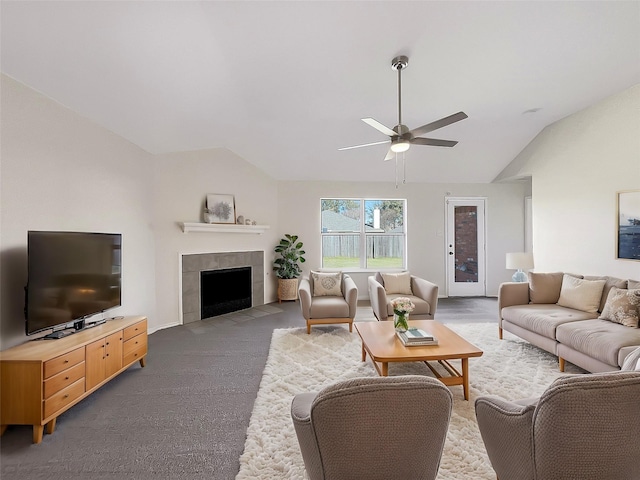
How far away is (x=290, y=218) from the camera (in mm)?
6578

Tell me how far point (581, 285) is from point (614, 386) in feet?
10.4

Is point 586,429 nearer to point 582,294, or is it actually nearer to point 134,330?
point 582,294

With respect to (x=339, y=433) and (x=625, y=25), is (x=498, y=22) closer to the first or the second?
(x=625, y=25)

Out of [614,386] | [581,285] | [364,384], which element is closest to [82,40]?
[364,384]

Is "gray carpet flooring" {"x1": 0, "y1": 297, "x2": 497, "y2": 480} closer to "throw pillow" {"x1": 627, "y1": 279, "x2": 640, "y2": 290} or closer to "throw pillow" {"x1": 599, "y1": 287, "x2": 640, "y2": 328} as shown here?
"throw pillow" {"x1": 599, "y1": 287, "x2": 640, "y2": 328}

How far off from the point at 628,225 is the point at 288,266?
16.7ft

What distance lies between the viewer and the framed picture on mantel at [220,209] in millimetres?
5230

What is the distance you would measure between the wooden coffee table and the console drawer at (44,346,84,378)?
2309 millimetres

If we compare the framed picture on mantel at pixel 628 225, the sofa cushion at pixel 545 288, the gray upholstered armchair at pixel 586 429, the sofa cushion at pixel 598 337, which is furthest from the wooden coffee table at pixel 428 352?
the framed picture on mantel at pixel 628 225

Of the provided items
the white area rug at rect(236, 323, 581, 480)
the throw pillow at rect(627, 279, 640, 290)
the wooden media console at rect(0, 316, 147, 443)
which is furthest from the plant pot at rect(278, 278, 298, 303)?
the throw pillow at rect(627, 279, 640, 290)

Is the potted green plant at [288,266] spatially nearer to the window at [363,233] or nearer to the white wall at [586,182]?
the window at [363,233]

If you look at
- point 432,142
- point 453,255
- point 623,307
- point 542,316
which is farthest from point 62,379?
point 453,255

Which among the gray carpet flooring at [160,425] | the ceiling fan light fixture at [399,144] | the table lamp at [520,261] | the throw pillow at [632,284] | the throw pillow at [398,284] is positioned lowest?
the gray carpet flooring at [160,425]

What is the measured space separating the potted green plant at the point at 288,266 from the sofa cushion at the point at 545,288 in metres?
3.94
